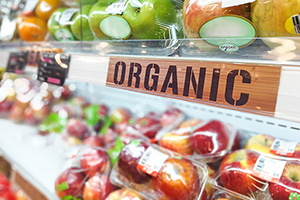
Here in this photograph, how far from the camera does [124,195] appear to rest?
769 mm

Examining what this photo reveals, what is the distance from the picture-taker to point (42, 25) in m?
1.02

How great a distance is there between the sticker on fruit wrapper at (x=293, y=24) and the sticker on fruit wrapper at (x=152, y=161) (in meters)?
0.53

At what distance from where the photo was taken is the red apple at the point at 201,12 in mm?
405

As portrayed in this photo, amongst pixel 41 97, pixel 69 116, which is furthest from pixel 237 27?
pixel 41 97

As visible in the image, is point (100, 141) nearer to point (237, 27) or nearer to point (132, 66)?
point (132, 66)

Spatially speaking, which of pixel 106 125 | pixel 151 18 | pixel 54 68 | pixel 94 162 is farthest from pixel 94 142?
pixel 151 18

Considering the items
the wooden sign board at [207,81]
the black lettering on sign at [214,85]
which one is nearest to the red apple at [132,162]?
the wooden sign board at [207,81]

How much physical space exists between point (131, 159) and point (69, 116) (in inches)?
37.9

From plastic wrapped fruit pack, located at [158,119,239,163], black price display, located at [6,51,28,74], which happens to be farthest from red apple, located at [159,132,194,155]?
black price display, located at [6,51,28,74]

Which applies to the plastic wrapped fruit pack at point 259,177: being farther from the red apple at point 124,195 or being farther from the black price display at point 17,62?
the black price display at point 17,62

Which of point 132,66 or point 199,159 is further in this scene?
point 199,159

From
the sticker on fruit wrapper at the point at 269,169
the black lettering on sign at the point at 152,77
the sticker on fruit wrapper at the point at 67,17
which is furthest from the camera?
the sticker on fruit wrapper at the point at 67,17

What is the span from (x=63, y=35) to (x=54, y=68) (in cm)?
21

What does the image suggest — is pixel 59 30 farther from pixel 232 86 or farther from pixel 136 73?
pixel 232 86
